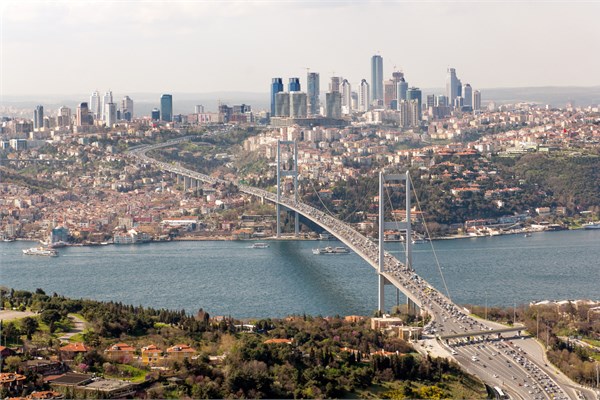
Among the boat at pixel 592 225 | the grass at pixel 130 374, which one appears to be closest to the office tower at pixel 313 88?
the boat at pixel 592 225

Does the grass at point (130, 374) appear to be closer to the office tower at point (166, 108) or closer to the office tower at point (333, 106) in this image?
the office tower at point (333, 106)

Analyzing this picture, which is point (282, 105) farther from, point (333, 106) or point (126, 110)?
point (126, 110)

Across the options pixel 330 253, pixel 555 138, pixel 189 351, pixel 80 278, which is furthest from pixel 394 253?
pixel 555 138

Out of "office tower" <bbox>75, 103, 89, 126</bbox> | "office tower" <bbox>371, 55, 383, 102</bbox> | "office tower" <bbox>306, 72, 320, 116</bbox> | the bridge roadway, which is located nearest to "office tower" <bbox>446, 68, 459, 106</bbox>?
"office tower" <bbox>371, 55, 383, 102</bbox>

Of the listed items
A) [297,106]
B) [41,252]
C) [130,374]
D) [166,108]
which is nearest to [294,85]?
[297,106]

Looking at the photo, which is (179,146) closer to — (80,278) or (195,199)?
(195,199)
